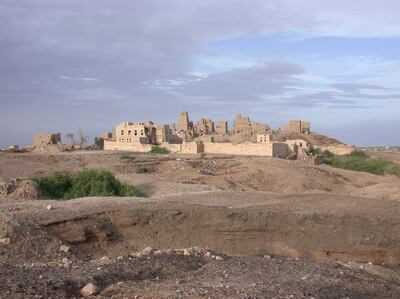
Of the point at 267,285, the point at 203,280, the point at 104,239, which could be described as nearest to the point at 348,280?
the point at 267,285

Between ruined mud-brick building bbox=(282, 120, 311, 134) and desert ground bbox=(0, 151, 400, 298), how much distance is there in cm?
4522

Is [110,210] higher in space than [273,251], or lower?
higher

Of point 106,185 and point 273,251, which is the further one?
point 106,185

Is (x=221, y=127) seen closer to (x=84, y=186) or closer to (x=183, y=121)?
(x=183, y=121)

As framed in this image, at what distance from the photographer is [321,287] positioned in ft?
26.4

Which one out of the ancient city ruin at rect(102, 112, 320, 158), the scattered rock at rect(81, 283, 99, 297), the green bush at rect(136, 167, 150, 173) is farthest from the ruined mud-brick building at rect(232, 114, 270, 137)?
the scattered rock at rect(81, 283, 99, 297)

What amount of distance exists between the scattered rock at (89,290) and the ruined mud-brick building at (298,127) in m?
60.8

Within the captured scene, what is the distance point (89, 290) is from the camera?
712 cm

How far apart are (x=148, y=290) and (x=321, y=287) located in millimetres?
2419

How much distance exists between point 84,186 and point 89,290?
14.6 m

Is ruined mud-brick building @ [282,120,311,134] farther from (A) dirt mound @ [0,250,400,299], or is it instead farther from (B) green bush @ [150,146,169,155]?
(A) dirt mound @ [0,250,400,299]

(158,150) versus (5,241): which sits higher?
(158,150)

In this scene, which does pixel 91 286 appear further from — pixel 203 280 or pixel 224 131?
pixel 224 131

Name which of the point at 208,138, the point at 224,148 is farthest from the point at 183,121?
the point at 224,148
